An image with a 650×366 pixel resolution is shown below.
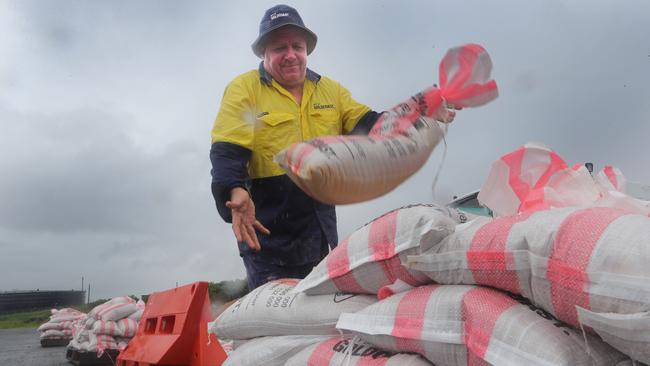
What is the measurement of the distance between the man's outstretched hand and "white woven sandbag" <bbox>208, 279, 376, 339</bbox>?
191mm

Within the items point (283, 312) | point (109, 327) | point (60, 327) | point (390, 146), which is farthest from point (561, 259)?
point (60, 327)

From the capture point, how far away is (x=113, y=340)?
641 centimetres

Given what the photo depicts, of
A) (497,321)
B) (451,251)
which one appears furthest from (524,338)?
(451,251)

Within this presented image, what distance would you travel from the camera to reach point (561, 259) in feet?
3.93

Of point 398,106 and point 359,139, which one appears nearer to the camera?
point 359,139

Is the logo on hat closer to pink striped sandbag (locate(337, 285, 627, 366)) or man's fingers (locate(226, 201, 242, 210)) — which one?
man's fingers (locate(226, 201, 242, 210))

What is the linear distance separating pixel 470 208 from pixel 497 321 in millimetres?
4584

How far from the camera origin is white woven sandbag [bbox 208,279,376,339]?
1.86 m

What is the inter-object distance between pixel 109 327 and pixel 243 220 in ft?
16.0

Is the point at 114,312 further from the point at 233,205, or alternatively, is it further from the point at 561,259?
the point at 561,259

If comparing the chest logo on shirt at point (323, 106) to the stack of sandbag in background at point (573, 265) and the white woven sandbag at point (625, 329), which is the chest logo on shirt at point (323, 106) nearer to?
the stack of sandbag in background at point (573, 265)

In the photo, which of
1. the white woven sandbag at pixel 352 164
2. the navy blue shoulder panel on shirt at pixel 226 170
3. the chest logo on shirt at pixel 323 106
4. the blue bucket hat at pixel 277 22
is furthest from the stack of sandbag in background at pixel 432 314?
the blue bucket hat at pixel 277 22

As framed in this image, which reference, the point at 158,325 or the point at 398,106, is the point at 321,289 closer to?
the point at 398,106

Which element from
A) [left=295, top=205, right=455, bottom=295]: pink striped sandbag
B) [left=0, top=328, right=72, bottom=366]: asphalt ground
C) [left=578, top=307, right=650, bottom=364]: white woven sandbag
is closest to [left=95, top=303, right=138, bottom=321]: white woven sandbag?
[left=0, top=328, right=72, bottom=366]: asphalt ground
